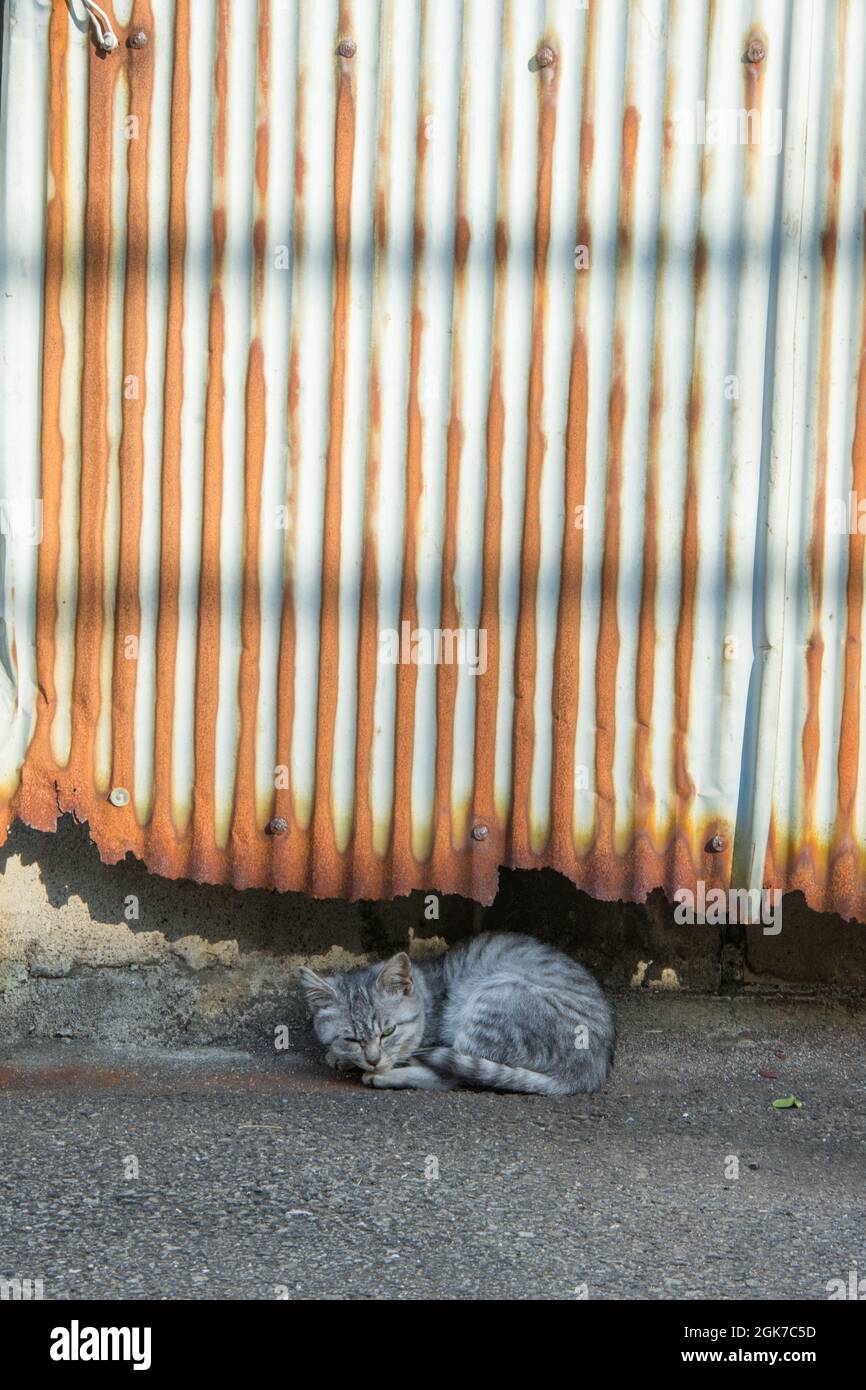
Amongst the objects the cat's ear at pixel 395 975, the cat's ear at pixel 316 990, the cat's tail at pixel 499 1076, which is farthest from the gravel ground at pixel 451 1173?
the cat's ear at pixel 395 975

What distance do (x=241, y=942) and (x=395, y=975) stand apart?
0.60 metres

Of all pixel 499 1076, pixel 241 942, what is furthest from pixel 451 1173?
pixel 241 942

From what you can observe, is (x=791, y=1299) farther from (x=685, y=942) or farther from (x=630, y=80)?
(x=630, y=80)

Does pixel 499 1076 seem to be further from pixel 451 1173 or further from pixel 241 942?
pixel 241 942

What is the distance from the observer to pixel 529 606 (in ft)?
16.9

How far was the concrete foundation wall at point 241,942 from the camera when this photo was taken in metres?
5.41

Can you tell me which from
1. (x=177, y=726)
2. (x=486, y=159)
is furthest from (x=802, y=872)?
(x=486, y=159)

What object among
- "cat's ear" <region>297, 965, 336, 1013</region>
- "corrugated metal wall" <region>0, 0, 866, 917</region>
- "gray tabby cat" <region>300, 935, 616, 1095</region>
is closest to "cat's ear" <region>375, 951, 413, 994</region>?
"gray tabby cat" <region>300, 935, 616, 1095</region>

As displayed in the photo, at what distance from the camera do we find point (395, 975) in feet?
17.3

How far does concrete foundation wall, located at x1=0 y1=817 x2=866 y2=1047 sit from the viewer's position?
5414mm

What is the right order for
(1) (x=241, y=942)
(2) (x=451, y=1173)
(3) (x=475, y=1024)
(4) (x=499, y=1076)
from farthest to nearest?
(1) (x=241, y=942) < (3) (x=475, y=1024) < (4) (x=499, y=1076) < (2) (x=451, y=1173)

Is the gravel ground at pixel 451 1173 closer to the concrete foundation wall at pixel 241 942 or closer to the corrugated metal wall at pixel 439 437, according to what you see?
the concrete foundation wall at pixel 241 942

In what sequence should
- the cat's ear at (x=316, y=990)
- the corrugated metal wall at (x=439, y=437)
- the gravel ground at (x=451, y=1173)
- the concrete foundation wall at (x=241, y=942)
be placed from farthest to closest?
the concrete foundation wall at (x=241, y=942), the cat's ear at (x=316, y=990), the corrugated metal wall at (x=439, y=437), the gravel ground at (x=451, y=1173)

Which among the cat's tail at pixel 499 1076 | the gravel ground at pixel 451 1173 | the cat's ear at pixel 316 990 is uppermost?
the cat's ear at pixel 316 990
